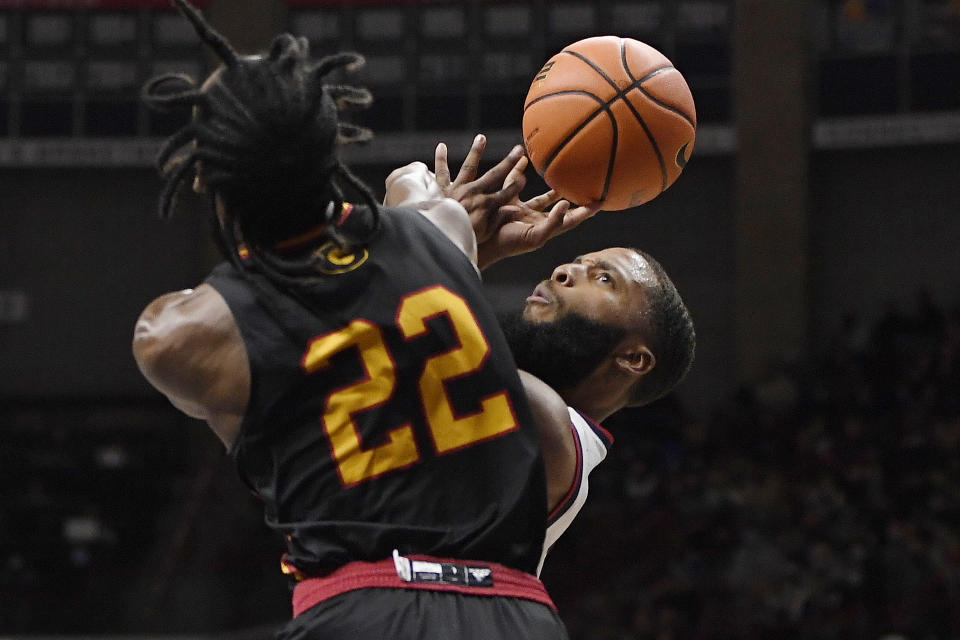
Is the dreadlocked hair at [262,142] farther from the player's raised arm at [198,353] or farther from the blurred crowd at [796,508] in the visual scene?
the blurred crowd at [796,508]

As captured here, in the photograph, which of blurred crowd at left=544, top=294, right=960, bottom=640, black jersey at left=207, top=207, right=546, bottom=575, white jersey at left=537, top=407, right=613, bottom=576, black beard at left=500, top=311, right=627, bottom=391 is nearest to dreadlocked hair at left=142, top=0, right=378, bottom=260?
black jersey at left=207, top=207, right=546, bottom=575

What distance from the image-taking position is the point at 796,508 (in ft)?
40.1

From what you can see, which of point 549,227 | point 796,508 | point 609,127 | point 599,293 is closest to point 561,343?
point 599,293

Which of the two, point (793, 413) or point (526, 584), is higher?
point (526, 584)

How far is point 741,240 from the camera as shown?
15969 millimetres

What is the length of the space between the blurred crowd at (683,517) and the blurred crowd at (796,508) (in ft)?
0.07

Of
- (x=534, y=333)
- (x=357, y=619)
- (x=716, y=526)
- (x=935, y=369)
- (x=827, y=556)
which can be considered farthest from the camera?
(x=935, y=369)

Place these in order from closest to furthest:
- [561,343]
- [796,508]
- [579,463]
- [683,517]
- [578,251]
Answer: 1. [579,463]
2. [561,343]
3. [796,508]
4. [683,517]
5. [578,251]

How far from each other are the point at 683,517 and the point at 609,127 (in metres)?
10.2

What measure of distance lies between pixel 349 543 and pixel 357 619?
147 millimetres

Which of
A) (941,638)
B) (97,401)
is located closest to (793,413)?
(941,638)

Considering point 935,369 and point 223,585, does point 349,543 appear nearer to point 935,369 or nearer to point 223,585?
point 223,585

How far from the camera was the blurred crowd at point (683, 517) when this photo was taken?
35.9 feet

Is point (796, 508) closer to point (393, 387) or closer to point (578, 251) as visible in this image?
point (578, 251)
